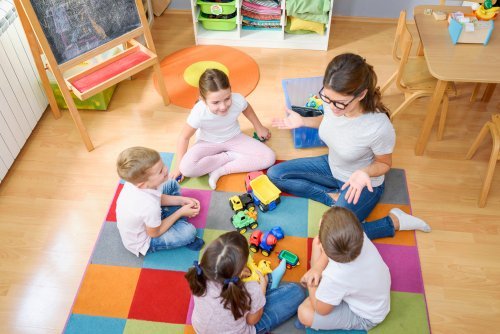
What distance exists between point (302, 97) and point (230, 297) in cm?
187

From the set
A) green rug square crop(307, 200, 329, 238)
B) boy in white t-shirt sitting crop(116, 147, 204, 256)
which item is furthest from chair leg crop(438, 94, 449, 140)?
boy in white t-shirt sitting crop(116, 147, 204, 256)

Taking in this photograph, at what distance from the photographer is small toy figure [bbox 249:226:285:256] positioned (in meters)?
2.43

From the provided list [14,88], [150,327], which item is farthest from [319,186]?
[14,88]

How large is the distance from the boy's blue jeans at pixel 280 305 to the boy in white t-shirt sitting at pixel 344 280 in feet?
0.18

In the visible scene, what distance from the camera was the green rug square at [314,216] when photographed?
2.56m

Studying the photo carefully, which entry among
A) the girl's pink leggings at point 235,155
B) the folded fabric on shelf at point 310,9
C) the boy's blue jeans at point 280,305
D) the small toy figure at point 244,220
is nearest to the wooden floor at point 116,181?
the girl's pink leggings at point 235,155

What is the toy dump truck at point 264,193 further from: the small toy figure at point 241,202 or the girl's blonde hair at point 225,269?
the girl's blonde hair at point 225,269

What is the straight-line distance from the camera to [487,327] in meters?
2.19

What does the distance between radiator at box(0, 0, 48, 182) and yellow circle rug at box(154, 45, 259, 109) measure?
0.96 meters

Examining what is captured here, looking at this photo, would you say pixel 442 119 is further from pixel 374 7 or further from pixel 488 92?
pixel 374 7

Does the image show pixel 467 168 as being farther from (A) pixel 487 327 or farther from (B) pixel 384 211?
(A) pixel 487 327

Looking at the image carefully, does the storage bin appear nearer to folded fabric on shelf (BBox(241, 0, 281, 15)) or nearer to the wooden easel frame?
folded fabric on shelf (BBox(241, 0, 281, 15))

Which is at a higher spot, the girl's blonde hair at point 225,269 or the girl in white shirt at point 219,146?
the girl's blonde hair at point 225,269

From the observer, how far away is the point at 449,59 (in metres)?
2.55
